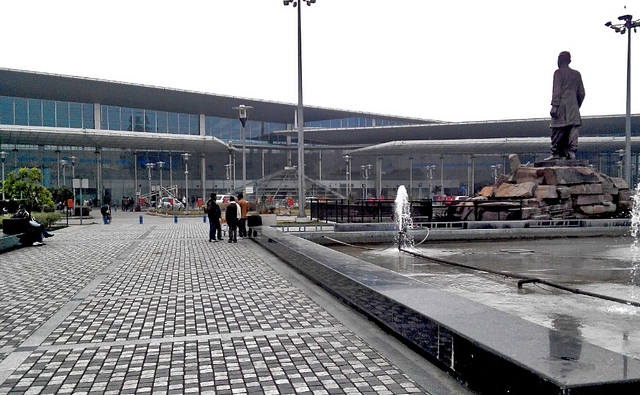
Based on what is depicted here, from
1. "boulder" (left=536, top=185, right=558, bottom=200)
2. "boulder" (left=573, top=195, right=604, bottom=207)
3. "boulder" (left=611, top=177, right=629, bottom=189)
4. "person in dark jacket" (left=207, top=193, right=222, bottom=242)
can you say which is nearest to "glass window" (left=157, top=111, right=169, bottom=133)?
"person in dark jacket" (left=207, top=193, right=222, bottom=242)

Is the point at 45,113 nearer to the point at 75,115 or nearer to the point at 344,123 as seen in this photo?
the point at 75,115

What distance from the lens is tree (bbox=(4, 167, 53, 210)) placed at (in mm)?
29219

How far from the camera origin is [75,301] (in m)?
8.47

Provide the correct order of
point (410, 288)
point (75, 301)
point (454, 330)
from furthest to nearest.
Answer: point (75, 301), point (410, 288), point (454, 330)

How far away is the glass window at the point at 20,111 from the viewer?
194 ft

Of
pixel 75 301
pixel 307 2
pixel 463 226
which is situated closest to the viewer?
pixel 75 301

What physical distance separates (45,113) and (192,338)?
63.3m

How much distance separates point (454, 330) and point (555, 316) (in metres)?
3.10

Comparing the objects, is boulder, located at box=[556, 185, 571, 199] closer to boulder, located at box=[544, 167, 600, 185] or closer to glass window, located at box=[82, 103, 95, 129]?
boulder, located at box=[544, 167, 600, 185]

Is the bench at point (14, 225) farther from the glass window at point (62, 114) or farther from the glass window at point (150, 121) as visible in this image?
the glass window at point (150, 121)

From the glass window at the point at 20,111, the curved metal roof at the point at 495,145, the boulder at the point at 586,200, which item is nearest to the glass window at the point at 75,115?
the glass window at the point at 20,111

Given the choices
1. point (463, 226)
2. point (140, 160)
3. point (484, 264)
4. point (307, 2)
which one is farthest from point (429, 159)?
point (484, 264)

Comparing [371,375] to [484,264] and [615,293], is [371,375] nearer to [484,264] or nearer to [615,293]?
[615,293]

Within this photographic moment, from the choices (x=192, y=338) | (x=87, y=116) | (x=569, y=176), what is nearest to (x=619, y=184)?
(x=569, y=176)
